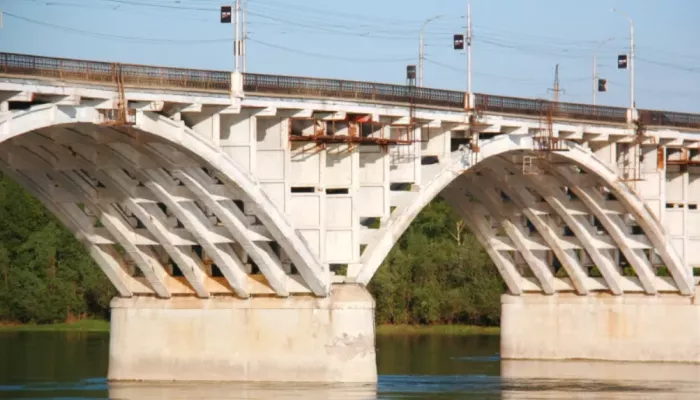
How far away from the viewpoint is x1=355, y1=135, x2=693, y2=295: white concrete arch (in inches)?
2719

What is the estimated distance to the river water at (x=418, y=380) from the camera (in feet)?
223

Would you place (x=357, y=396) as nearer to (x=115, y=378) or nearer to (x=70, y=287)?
(x=115, y=378)

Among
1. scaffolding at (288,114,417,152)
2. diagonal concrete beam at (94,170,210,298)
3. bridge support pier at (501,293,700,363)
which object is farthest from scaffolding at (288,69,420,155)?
bridge support pier at (501,293,700,363)

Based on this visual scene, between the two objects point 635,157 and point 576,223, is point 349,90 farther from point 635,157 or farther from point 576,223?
point 635,157

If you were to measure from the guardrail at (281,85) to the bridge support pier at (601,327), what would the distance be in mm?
9620

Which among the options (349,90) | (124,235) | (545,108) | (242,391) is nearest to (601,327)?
(545,108)

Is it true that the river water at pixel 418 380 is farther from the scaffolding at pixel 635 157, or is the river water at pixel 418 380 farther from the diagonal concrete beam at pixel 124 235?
the scaffolding at pixel 635 157

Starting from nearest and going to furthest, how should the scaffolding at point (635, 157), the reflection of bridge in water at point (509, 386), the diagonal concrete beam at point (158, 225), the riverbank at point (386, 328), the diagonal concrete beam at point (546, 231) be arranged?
the diagonal concrete beam at point (158, 225), the reflection of bridge in water at point (509, 386), the scaffolding at point (635, 157), the diagonal concrete beam at point (546, 231), the riverbank at point (386, 328)

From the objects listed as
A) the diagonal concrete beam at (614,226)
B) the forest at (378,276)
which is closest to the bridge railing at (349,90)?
the diagonal concrete beam at (614,226)

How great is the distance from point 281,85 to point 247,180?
396cm

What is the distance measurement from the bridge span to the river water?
210 centimetres

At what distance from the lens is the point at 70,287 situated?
125562 mm

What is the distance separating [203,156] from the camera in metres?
62.4

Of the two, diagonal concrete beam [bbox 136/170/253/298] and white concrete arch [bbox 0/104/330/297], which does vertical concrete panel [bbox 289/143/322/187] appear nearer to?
white concrete arch [bbox 0/104/330/297]
